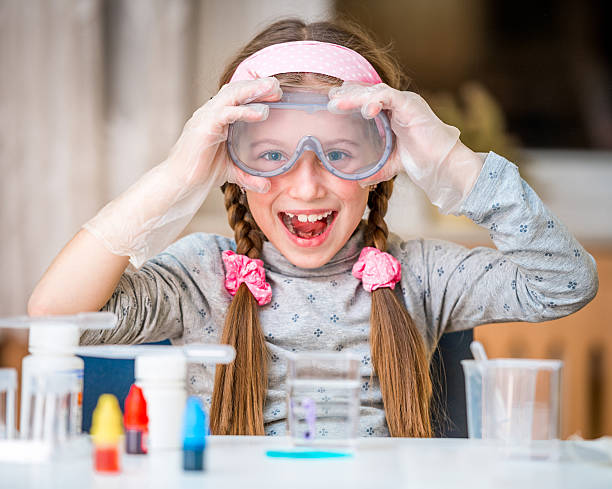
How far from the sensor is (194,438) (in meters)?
0.71

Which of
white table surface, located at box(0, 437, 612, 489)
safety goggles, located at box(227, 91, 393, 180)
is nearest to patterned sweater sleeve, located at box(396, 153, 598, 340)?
safety goggles, located at box(227, 91, 393, 180)

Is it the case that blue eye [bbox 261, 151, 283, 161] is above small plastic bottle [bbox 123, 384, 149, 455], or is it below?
above

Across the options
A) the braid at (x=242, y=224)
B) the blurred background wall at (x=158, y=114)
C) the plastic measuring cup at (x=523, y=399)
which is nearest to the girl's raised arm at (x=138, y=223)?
the braid at (x=242, y=224)

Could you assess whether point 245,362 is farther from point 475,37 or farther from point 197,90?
point 475,37

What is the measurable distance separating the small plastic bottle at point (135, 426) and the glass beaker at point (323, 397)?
143mm

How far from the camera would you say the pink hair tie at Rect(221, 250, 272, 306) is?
1.29 metres

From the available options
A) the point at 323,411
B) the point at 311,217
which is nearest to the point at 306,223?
the point at 311,217

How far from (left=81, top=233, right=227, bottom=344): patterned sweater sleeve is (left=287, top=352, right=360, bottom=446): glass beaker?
1.40ft

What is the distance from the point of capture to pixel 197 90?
2.61 meters

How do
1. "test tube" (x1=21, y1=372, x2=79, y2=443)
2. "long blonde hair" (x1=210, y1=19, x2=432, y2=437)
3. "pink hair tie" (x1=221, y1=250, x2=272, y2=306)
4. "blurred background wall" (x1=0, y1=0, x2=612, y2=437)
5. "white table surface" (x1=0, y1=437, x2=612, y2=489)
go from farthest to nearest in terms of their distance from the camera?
"blurred background wall" (x1=0, y1=0, x2=612, y2=437), "pink hair tie" (x1=221, y1=250, x2=272, y2=306), "long blonde hair" (x1=210, y1=19, x2=432, y2=437), "test tube" (x1=21, y1=372, x2=79, y2=443), "white table surface" (x1=0, y1=437, x2=612, y2=489)

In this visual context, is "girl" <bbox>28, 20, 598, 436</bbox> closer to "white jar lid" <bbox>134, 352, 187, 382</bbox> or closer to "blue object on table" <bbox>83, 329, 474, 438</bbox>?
"blue object on table" <bbox>83, 329, 474, 438</bbox>

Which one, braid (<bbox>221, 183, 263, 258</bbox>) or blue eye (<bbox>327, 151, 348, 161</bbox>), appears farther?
braid (<bbox>221, 183, 263, 258</bbox>)

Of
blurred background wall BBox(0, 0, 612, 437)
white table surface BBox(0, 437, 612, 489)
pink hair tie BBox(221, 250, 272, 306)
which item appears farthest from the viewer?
blurred background wall BBox(0, 0, 612, 437)

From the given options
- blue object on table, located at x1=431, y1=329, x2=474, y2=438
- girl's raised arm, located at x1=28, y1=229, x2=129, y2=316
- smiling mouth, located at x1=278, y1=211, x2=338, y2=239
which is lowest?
blue object on table, located at x1=431, y1=329, x2=474, y2=438
